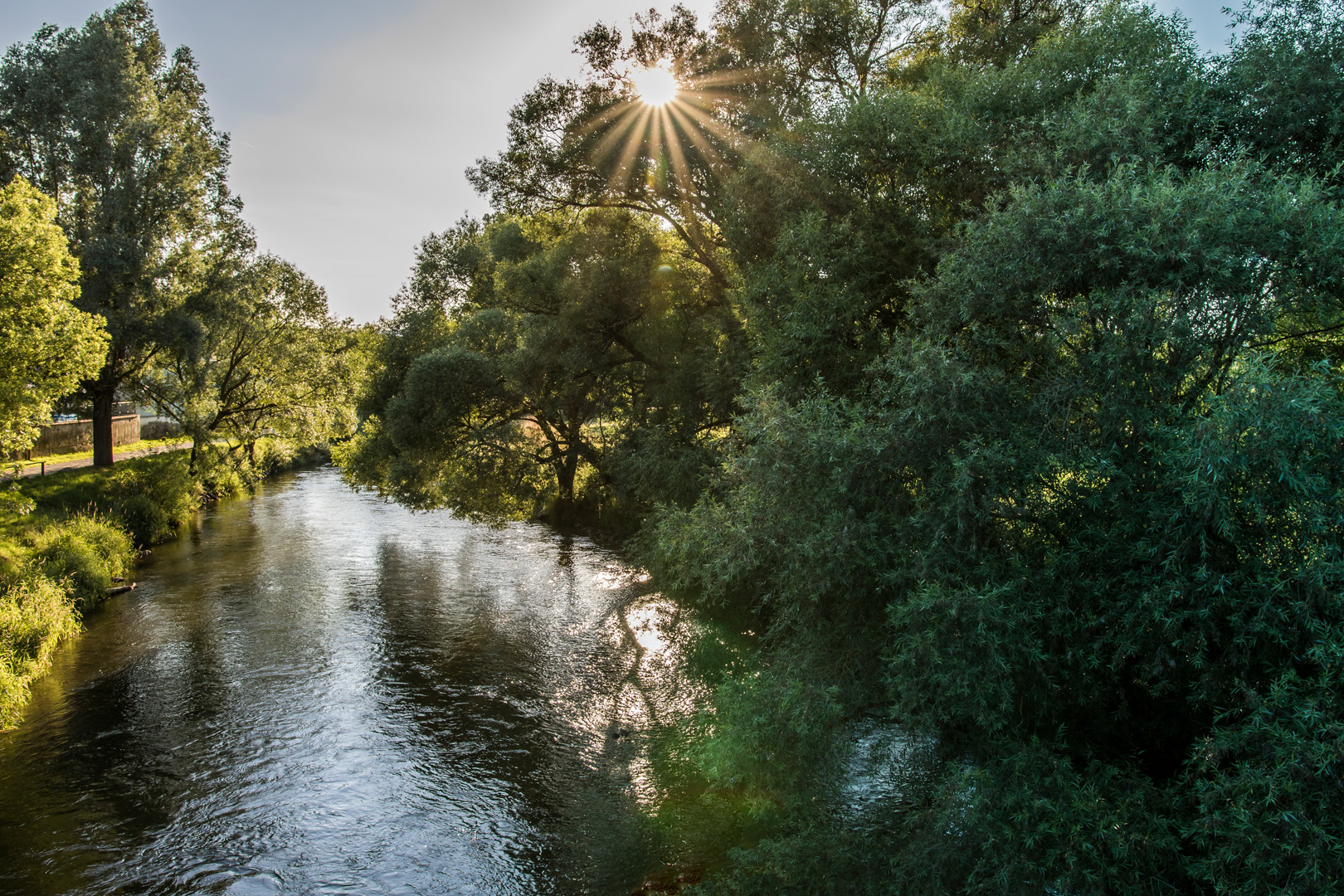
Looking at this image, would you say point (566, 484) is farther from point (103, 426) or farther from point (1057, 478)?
point (1057, 478)

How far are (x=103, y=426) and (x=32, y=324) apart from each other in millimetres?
17621

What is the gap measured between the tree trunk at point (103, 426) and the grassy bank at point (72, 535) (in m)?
0.66

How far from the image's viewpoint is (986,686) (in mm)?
8492

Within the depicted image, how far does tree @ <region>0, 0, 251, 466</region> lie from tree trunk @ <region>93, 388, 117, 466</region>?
0.16 feet

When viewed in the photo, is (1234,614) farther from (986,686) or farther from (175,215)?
(175,215)

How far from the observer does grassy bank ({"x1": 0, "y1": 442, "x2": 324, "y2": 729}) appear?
1745 centimetres

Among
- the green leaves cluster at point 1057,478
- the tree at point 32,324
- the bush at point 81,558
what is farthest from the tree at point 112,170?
the green leaves cluster at point 1057,478

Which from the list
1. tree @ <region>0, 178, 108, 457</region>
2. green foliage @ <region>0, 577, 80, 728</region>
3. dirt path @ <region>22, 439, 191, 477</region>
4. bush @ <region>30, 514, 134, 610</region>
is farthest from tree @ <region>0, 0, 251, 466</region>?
green foliage @ <region>0, 577, 80, 728</region>

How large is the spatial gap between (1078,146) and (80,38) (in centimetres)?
3722

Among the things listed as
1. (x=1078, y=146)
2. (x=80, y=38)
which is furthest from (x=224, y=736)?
(x=80, y=38)

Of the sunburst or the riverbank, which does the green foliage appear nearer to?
the riverbank

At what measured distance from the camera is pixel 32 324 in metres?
18.0

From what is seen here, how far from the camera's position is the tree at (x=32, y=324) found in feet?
57.5

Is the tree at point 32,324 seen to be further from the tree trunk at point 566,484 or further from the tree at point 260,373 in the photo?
the tree trunk at point 566,484
